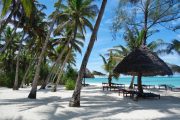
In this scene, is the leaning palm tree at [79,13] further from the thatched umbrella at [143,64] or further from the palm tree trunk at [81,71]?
the palm tree trunk at [81,71]

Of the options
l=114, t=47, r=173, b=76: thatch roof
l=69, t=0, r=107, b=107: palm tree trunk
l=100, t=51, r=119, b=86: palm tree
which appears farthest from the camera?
l=100, t=51, r=119, b=86: palm tree

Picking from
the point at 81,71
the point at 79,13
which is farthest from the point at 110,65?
the point at 81,71

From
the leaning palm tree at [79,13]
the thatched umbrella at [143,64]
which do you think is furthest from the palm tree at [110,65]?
the thatched umbrella at [143,64]

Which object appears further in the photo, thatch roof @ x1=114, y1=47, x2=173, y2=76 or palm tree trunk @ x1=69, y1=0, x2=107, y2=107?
thatch roof @ x1=114, y1=47, x2=173, y2=76

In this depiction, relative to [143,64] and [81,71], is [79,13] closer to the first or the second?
[143,64]

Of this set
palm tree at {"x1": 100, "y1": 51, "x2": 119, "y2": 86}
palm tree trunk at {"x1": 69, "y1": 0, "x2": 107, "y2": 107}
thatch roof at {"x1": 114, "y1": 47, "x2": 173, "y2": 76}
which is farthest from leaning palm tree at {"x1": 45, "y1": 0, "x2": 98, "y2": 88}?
palm tree trunk at {"x1": 69, "y1": 0, "x2": 107, "y2": 107}

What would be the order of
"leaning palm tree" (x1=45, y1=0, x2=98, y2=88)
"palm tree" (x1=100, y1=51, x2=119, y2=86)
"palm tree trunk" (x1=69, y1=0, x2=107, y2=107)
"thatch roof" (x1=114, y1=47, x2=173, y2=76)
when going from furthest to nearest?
"palm tree" (x1=100, y1=51, x2=119, y2=86)
"leaning palm tree" (x1=45, y1=0, x2=98, y2=88)
"thatch roof" (x1=114, y1=47, x2=173, y2=76)
"palm tree trunk" (x1=69, y1=0, x2=107, y2=107)

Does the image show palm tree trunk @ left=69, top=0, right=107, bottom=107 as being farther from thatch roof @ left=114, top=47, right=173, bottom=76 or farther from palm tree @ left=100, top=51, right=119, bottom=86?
palm tree @ left=100, top=51, right=119, bottom=86

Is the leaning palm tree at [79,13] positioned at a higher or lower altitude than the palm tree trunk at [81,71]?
higher

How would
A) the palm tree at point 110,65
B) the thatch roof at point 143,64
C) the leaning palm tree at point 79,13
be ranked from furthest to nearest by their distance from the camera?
1. the palm tree at point 110,65
2. the leaning palm tree at point 79,13
3. the thatch roof at point 143,64

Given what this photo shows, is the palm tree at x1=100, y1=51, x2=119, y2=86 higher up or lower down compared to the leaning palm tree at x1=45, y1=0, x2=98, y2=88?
lower down

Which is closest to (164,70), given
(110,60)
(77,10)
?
(77,10)

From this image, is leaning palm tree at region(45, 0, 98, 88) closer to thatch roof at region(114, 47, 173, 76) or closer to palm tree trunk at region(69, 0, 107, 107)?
thatch roof at region(114, 47, 173, 76)

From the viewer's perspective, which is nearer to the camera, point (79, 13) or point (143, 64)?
point (143, 64)
